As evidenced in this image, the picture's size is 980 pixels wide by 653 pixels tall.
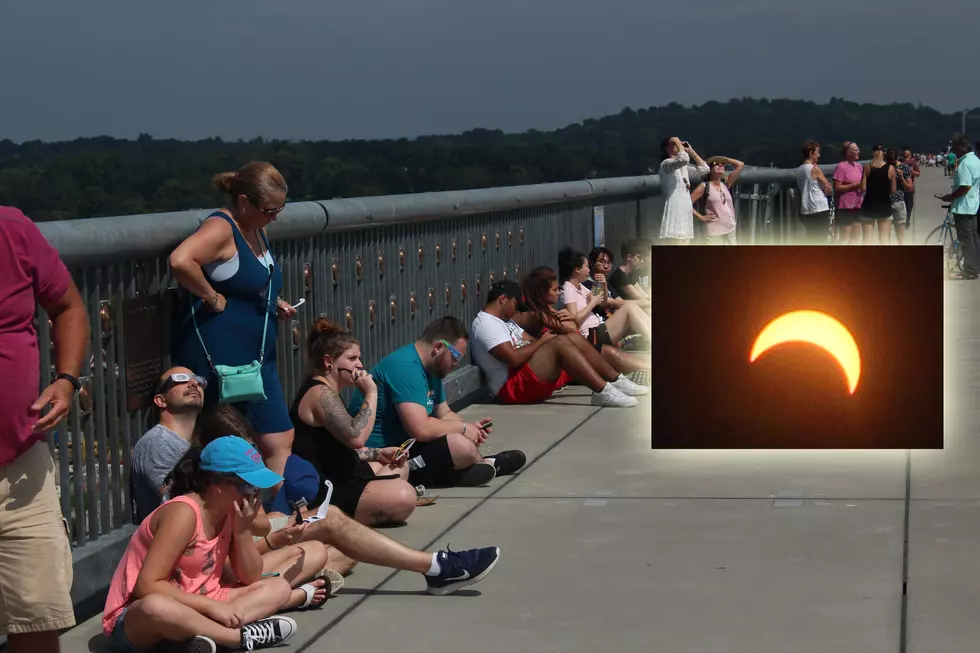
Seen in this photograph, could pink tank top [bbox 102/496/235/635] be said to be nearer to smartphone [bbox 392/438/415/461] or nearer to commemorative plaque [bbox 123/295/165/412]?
commemorative plaque [bbox 123/295/165/412]

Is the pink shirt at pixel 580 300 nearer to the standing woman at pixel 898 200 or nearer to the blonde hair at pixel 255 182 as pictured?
the blonde hair at pixel 255 182

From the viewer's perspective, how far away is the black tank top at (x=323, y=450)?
6801 millimetres

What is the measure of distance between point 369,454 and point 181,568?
2.31 m

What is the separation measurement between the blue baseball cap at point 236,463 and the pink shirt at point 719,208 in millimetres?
12549

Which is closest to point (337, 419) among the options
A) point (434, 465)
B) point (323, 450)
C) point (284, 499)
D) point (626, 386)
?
point (323, 450)

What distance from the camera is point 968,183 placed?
62.3 ft

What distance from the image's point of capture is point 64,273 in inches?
162

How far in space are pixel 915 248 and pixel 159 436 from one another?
14.5 ft

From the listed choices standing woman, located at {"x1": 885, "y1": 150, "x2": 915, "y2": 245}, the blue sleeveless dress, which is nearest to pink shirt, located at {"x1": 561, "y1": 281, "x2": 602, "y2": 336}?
the blue sleeveless dress

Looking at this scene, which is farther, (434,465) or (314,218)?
(314,218)

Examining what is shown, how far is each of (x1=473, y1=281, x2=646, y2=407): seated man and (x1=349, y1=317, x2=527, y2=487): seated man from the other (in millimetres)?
2858

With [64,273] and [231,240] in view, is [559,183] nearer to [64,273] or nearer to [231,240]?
[231,240]

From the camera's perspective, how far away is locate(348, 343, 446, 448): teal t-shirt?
7750 millimetres

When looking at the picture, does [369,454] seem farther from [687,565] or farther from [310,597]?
[687,565]
